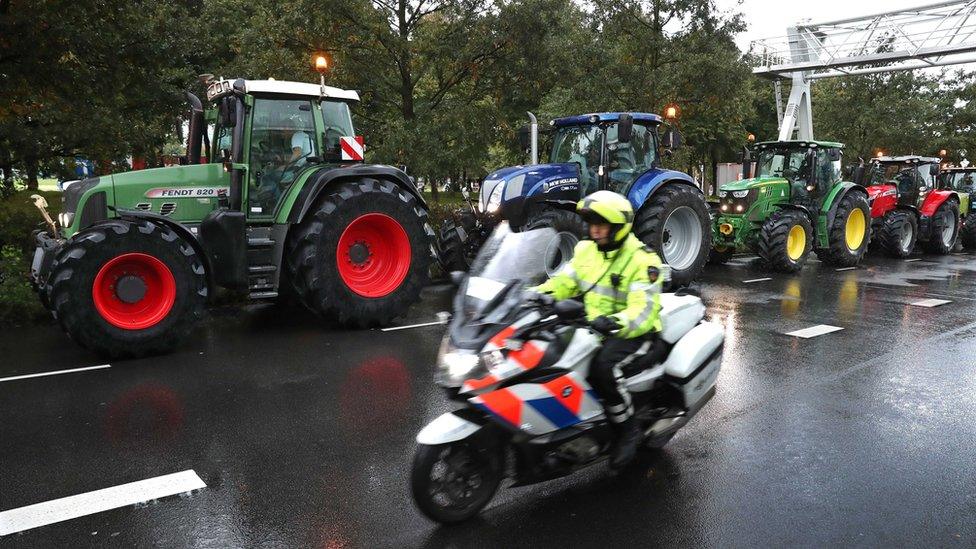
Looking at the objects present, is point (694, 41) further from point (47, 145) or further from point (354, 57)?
point (47, 145)

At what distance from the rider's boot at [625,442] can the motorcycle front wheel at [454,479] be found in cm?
71

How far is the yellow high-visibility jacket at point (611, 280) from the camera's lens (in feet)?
14.0

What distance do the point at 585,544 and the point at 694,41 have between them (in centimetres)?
1402

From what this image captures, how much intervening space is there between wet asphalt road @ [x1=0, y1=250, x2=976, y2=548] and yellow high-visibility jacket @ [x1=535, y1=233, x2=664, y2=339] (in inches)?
40.9

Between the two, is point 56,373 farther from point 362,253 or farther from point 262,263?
point 362,253

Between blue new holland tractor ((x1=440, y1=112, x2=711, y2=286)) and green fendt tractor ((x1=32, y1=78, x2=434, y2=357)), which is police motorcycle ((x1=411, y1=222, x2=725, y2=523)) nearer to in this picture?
green fendt tractor ((x1=32, y1=78, x2=434, y2=357))

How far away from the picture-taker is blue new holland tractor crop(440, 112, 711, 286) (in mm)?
10102

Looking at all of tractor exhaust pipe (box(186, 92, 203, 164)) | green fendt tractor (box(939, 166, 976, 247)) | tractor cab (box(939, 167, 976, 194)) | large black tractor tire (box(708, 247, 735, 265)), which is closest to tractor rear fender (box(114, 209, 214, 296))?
tractor exhaust pipe (box(186, 92, 203, 164))

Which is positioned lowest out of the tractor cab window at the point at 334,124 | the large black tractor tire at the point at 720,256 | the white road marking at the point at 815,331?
the white road marking at the point at 815,331

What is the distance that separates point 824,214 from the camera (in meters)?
14.1

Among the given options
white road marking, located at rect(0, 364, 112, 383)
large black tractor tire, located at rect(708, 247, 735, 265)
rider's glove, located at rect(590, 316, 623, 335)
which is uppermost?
rider's glove, located at rect(590, 316, 623, 335)

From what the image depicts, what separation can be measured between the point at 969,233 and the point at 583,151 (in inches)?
543

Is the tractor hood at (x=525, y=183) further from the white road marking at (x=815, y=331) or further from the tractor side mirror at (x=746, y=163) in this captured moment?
the tractor side mirror at (x=746, y=163)

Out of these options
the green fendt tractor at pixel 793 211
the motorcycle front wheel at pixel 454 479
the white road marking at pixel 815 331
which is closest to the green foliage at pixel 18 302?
the motorcycle front wheel at pixel 454 479
